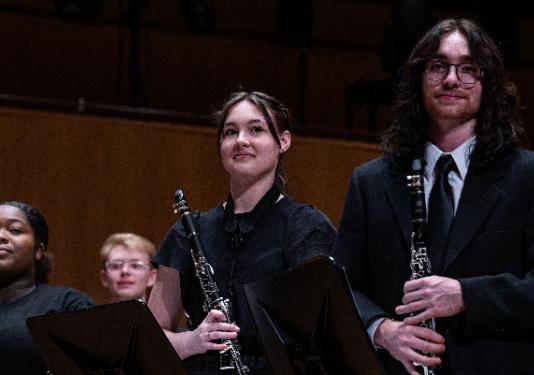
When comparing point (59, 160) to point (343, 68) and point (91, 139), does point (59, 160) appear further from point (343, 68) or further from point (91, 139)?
point (343, 68)

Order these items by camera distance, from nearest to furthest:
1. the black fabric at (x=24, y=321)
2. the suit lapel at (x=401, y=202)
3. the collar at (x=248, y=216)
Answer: the suit lapel at (x=401, y=202) → the collar at (x=248, y=216) → the black fabric at (x=24, y=321)

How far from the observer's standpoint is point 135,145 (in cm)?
415

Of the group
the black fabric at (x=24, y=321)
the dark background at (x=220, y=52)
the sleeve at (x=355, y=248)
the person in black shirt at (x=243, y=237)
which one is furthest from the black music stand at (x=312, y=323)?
the dark background at (x=220, y=52)

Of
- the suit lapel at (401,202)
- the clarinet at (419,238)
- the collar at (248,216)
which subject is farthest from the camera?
the collar at (248,216)

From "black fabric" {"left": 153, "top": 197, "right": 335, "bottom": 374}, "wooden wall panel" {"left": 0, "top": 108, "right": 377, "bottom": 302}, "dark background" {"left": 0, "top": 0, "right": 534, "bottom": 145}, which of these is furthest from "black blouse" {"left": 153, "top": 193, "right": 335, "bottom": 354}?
"dark background" {"left": 0, "top": 0, "right": 534, "bottom": 145}

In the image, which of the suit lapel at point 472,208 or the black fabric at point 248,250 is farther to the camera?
the black fabric at point 248,250

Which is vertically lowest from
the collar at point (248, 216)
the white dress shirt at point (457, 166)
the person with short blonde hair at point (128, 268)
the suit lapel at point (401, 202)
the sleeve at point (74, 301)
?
the person with short blonde hair at point (128, 268)

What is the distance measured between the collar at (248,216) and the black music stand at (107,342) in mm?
432

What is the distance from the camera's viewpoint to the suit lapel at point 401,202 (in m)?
1.91

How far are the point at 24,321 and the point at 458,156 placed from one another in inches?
47.6

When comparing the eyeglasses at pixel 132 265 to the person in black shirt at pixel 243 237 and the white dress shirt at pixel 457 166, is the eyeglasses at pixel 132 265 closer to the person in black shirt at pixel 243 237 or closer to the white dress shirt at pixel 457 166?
the person in black shirt at pixel 243 237

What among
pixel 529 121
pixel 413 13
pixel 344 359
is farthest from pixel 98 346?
pixel 529 121

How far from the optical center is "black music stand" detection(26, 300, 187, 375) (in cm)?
187

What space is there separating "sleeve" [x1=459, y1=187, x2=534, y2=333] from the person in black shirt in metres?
0.46
